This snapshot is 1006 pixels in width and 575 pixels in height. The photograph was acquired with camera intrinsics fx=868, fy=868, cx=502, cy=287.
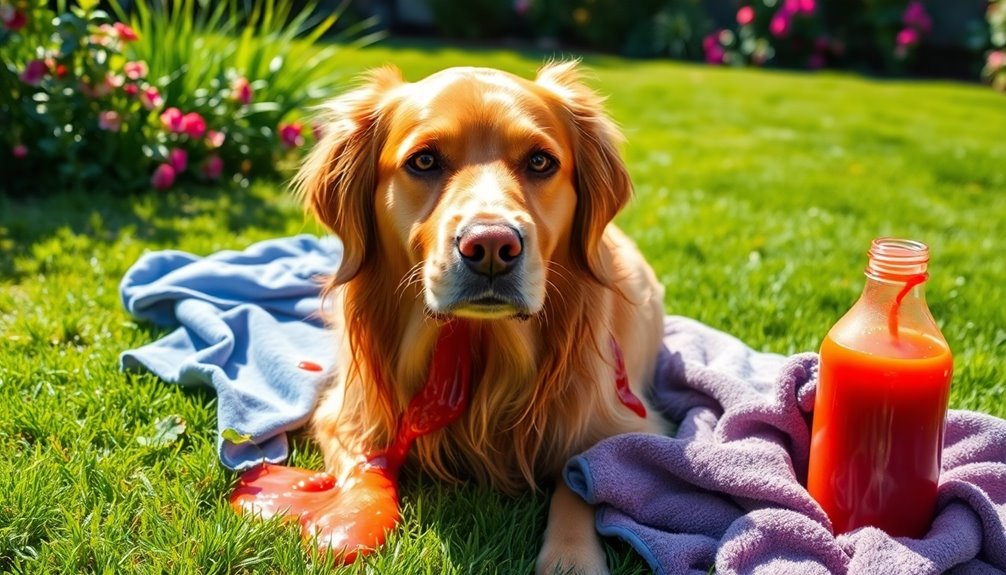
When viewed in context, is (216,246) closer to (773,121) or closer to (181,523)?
(181,523)

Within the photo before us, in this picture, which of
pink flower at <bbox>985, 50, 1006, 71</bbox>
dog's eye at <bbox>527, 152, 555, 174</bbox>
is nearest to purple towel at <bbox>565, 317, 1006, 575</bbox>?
dog's eye at <bbox>527, 152, 555, 174</bbox>

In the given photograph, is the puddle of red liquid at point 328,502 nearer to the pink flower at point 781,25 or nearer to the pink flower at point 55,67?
the pink flower at point 55,67

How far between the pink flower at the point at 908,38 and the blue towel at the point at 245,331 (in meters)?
13.3

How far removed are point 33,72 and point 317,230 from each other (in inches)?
79.2

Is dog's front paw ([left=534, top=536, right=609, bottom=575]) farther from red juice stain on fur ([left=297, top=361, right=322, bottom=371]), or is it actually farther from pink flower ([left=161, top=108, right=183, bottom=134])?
pink flower ([left=161, top=108, right=183, bottom=134])

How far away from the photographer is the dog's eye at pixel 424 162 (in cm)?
268

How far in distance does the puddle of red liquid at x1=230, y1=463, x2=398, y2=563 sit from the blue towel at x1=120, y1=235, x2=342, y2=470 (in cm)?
12

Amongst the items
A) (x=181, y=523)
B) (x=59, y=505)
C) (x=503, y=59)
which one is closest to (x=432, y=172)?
(x=181, y=523)

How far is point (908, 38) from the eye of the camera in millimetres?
14750

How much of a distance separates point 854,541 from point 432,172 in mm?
1604

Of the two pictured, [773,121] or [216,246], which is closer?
[216,246]

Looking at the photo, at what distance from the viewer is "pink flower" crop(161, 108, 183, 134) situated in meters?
5.91

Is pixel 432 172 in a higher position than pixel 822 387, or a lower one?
higher

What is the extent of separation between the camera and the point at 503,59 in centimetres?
1412
